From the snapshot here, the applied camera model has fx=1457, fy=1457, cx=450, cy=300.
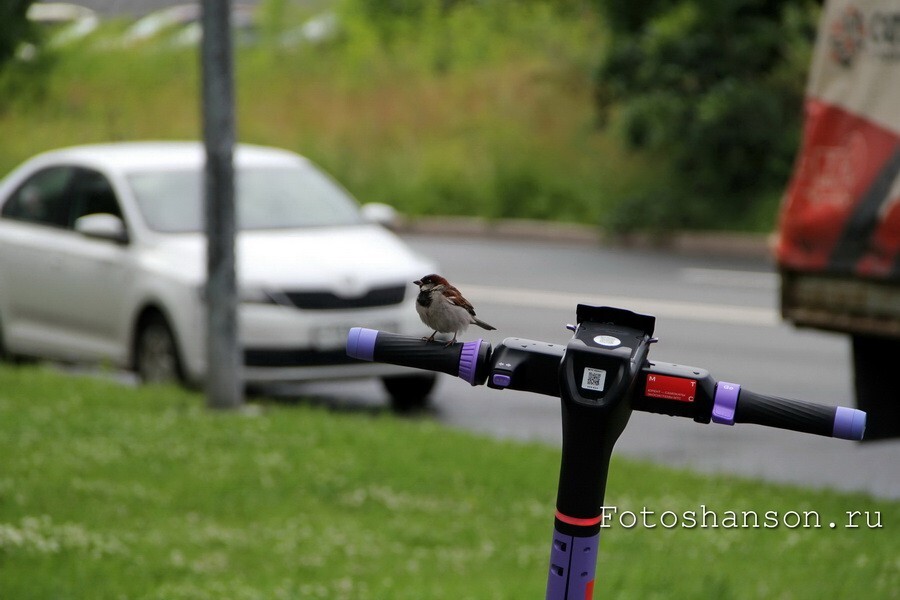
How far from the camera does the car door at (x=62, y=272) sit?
1010 cm

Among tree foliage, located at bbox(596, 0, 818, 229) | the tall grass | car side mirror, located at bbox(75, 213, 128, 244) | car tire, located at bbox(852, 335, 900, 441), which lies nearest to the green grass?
car tire, located at bbox(852, 335, 900, 441)

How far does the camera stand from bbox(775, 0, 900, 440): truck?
627 cm

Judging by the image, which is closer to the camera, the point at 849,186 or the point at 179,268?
the point at 849,186

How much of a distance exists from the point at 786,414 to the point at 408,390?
25.6 ft

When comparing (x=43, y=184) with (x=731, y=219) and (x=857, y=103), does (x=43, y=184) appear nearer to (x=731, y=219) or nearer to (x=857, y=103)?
(x=857, y=103)

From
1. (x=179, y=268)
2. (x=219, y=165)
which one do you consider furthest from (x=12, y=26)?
(x=179, y=268)

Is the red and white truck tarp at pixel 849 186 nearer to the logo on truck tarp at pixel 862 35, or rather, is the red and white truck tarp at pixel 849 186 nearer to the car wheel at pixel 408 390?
the logo on truck tarp at pixel 862 35

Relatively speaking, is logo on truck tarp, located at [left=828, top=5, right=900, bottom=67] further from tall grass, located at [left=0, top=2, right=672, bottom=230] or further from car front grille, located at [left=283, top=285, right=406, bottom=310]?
tall grass, located at [left=0, top=2, right=672, bottom=230]

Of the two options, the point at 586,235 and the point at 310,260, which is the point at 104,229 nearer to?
the point at 310,260

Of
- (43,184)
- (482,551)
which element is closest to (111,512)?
(482,551)

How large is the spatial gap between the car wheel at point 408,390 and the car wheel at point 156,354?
147 centimetres

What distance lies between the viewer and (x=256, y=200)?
10.7 m

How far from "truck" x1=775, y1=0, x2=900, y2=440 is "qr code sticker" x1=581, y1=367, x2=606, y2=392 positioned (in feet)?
13.5

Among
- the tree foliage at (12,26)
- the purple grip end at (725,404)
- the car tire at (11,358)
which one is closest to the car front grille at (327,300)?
the tree foliage at (12,26)
